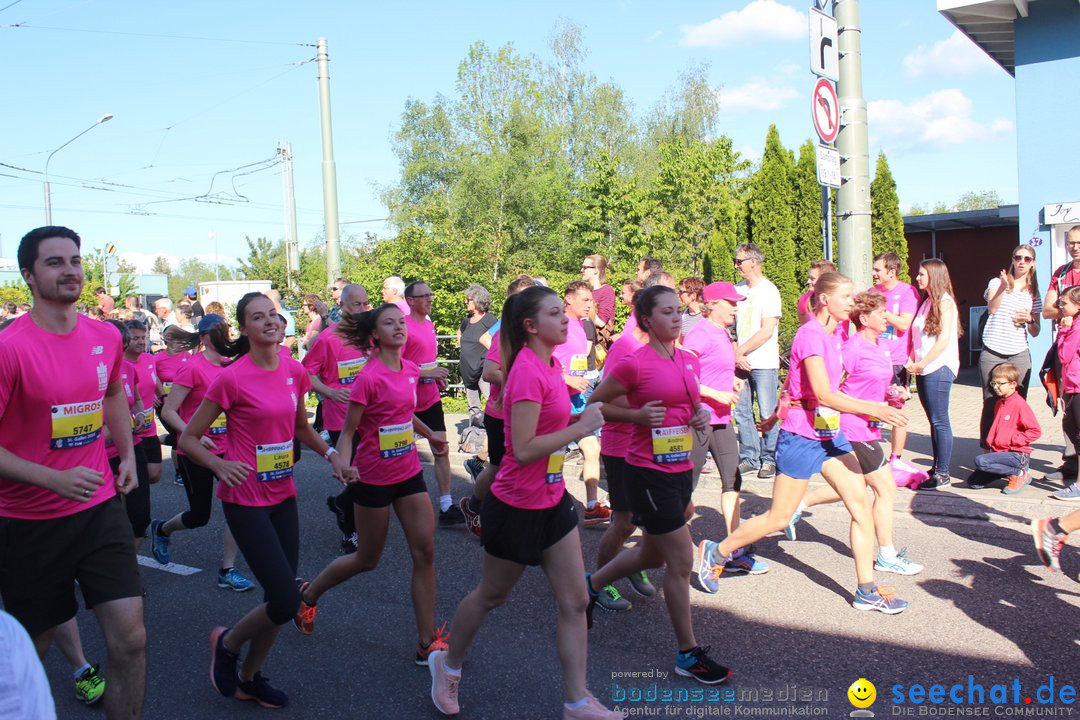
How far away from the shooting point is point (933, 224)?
18516 millimetres

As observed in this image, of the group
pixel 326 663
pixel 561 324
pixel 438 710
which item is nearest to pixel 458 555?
pixel 326 663

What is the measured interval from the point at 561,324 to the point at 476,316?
504cm

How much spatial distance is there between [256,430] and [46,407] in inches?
40.5

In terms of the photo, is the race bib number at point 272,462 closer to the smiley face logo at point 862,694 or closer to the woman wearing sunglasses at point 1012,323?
the smiley face logo at point 862,694

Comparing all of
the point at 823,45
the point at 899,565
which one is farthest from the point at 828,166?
the point at 899,565

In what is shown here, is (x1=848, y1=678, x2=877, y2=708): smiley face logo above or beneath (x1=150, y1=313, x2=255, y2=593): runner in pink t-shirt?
beneath

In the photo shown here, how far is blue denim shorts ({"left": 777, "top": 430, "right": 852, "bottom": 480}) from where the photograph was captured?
5051mm

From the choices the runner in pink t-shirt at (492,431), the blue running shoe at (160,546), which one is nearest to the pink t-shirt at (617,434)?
the runner in pink t-shirt at (492,431)

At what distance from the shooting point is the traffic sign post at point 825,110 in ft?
26.9

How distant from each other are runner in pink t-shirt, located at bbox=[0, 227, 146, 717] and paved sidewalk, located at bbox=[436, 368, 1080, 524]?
5.28 metres

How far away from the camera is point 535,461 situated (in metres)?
3.67

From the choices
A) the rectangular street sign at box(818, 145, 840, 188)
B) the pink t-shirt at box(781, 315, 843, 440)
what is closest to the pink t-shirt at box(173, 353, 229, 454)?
the pink t-shirt at box(781, 315, 843, 440)

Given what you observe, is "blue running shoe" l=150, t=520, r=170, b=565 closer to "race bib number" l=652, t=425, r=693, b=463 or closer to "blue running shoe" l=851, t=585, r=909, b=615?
"race bib number" l=652, t=425, r=693, b=463

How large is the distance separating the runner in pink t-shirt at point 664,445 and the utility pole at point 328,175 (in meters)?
13.2
